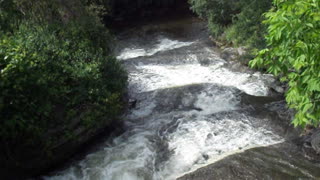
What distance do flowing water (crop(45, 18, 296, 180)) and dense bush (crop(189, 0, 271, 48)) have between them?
0.94 metres

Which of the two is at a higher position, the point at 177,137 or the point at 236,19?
the point at 236,19

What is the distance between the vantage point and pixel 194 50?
12.3 m

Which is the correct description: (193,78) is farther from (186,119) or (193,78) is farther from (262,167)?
(262,167)

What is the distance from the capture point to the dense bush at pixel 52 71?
4.84 m

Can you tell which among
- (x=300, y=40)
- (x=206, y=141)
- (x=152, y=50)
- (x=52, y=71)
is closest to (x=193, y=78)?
(x=206, y=141)

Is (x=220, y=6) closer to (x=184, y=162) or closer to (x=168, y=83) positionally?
(x=168, y=83)

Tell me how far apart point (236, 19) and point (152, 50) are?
354cm

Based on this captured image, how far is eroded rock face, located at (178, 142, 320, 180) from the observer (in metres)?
5.22

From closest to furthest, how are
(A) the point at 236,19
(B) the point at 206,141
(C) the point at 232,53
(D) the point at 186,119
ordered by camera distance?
(B) the point at 206,141 < (D) the point at 186,119 < (C) the point at 232,53 < (A) the point at 236,19

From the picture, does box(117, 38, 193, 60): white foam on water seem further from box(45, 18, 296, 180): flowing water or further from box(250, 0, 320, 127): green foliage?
box(250, 0, 320, 127): green foliage

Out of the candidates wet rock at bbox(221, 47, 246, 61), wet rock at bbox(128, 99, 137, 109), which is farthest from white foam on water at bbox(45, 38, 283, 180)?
wet rock at bbox(221, 47, 246, 61)

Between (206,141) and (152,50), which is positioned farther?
(152,50)

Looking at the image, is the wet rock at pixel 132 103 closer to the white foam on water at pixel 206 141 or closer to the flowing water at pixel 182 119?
the flowing water at pixel 182 119

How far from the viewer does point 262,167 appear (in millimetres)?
5422
